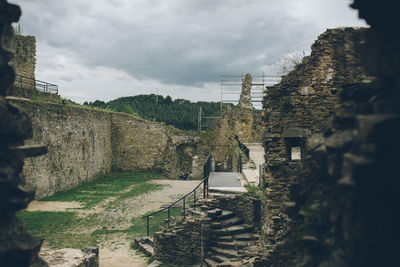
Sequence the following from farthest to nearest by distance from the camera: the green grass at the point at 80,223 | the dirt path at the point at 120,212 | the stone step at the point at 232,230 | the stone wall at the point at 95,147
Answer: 1. the stone wall at the point at 95,147
2. the green grass at the point at 80,223
3. the dirt path at the point at 120,212
4. the stone step at the point at 232,230

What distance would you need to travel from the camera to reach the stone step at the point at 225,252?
830cm

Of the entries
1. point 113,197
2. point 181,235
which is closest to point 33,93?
point 113,197

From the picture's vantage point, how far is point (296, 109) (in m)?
7.77

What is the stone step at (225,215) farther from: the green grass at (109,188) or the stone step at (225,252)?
the green grass at (109,188)

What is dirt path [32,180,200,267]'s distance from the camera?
30.2 feet

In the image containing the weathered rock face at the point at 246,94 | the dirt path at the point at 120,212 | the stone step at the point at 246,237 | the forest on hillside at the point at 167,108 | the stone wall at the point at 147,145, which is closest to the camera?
the stone step at the point at 246,237

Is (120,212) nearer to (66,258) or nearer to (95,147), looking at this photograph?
(66,258)

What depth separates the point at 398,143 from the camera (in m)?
2.17

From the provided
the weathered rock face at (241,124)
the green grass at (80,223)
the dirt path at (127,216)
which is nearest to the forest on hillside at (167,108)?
the weathered rock face at (241,124)

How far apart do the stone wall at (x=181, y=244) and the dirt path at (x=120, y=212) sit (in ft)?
2.11

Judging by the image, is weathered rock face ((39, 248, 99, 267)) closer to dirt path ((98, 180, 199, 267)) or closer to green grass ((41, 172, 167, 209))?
dirt path ((98, 180, 199, 267))

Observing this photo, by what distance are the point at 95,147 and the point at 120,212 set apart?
30.1 ft

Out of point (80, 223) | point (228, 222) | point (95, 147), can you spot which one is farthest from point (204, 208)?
point (95, 147)

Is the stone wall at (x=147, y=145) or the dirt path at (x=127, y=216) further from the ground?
the stone wall at (x=147, y=145)
